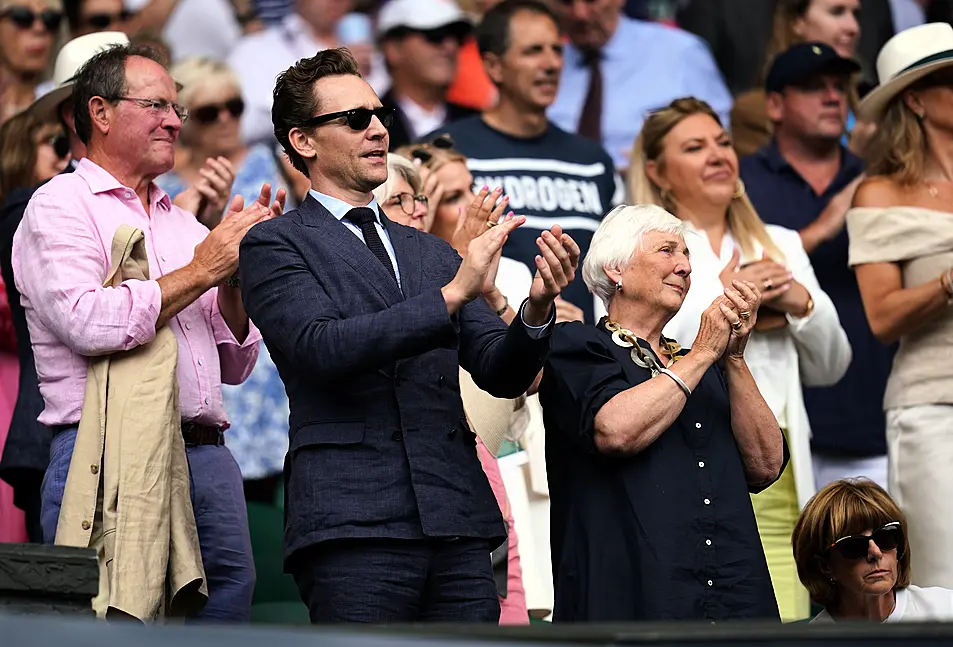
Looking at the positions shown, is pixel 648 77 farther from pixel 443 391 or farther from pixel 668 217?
pixel 443 391

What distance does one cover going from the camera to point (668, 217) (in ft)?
16.8

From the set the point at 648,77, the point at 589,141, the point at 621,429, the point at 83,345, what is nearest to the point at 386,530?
the point at 621,429

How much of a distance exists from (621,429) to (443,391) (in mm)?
472

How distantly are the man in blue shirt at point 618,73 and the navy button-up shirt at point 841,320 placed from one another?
3.70 ft

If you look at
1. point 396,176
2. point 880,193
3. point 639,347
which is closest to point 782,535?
point 880,193

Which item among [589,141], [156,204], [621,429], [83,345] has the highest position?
[589,141]

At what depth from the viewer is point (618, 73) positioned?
8.71m

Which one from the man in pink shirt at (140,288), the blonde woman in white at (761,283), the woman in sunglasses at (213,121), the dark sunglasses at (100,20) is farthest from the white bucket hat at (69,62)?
the dark sunglasses at (100,20)

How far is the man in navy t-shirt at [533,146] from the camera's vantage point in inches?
280

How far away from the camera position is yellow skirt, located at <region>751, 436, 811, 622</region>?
6.14 m

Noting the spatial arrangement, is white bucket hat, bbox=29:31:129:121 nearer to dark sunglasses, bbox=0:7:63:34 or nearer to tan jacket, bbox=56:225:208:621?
tan jacket, bbox=56:225:208:621

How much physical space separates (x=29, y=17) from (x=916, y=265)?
438 cm

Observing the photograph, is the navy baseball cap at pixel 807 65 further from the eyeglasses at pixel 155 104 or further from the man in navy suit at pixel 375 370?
the man in navy suit at pixel 375 370

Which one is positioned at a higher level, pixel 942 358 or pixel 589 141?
pixel 589 141
